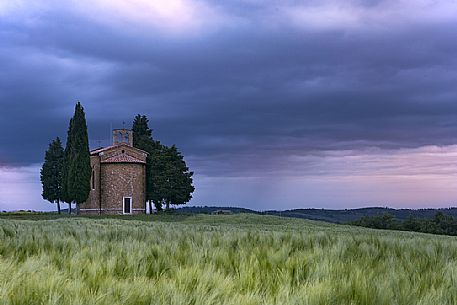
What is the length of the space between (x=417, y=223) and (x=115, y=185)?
33.5m

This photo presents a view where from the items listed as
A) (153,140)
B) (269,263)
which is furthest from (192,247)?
(153,140)

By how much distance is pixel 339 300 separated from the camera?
384 centimetres

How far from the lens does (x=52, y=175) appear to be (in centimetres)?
7331

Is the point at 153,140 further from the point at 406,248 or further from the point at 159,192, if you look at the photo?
the point at 406,248

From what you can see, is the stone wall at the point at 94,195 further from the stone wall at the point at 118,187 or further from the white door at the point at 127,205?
the white door at the point at 127,205

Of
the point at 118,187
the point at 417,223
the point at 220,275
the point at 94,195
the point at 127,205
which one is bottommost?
the point at 417,223

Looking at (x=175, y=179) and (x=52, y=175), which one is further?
(x=52, y=175)

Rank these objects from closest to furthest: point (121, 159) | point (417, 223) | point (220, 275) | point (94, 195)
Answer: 1. point (220, 275)
2. point (121, 159)
3. point (94, 195)
4. point (417, 223)

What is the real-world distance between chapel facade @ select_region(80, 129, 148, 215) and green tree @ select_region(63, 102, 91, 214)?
2125 millimetres

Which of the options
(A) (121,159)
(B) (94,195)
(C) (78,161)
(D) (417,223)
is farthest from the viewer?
(D) (417,223)

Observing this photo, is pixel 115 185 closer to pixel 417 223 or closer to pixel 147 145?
pixel 147 145

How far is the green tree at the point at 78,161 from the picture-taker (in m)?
59.5

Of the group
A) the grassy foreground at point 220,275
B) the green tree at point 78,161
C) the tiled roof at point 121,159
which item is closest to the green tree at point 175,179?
the tiled roof at point 121,159

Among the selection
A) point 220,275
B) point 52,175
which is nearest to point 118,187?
point 52,175
